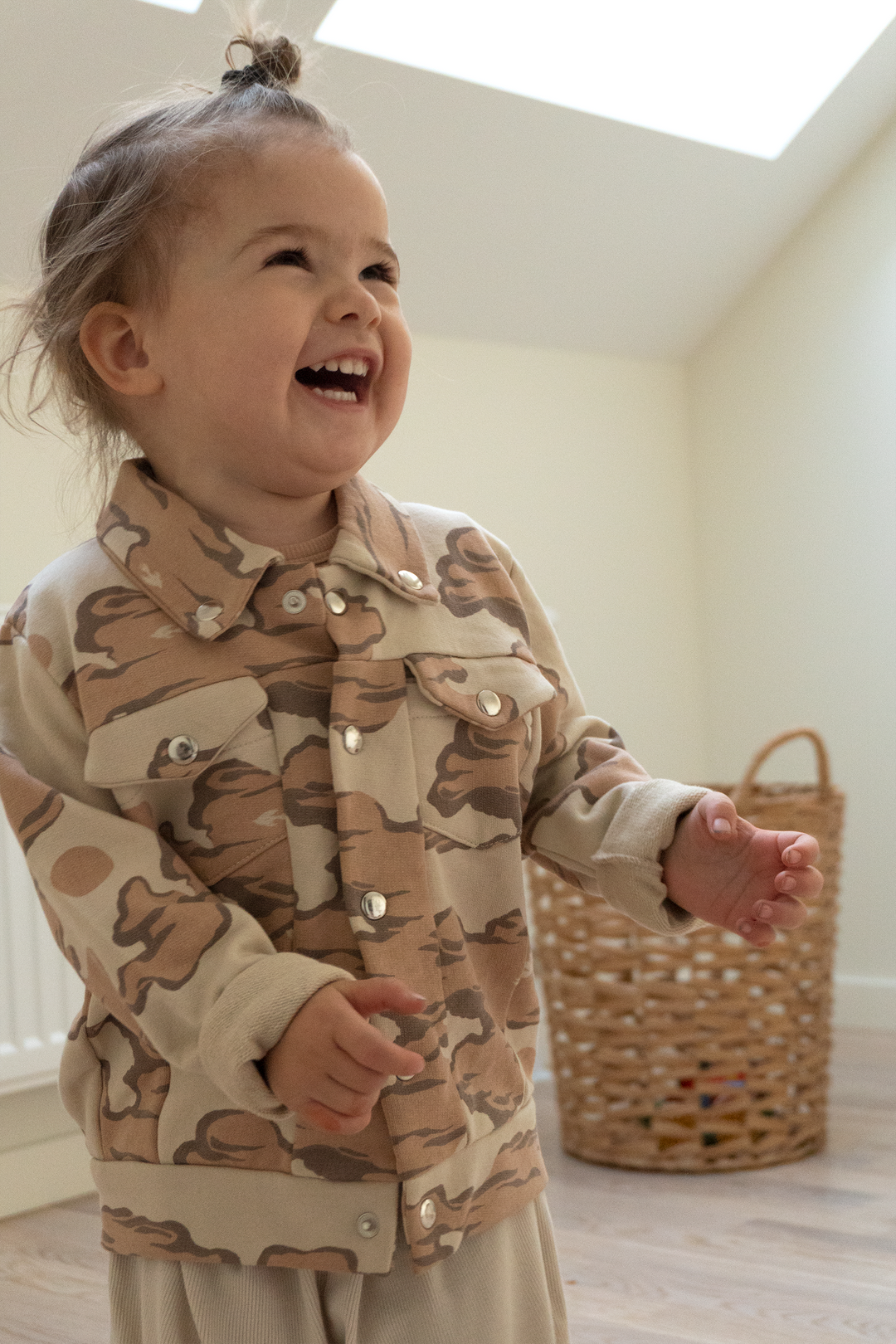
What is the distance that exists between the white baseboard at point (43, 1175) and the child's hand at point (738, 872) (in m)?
1.24

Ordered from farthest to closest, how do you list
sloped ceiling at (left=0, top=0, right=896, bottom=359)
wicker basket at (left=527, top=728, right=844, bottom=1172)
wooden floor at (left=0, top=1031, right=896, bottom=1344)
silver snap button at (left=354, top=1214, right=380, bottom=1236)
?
wicker basket at (left=527, top=728, right=844, bottom=1172) → sloped ceiling at (left=0, top=0, right=896, bottom=359) → wooden floor at (left=0, top=1031, right=896, bottom=1344) → silver snap button at (left=354, top=1214, right=380, bottom=1236)

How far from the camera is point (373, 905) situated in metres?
0.71

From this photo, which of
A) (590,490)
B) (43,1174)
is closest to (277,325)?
(43,1174)

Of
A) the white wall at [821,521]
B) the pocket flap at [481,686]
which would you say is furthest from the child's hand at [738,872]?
the white wall at [821,521]

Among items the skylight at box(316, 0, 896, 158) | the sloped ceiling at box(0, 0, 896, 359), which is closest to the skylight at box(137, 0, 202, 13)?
Result: the sloped ceiling at box(0, 0, 896, 359)

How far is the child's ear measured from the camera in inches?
30.8

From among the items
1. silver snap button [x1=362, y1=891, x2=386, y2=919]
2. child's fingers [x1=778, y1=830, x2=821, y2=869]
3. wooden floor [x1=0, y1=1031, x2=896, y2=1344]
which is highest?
child's fingers [x1=778, y1=830, x2=821, y2=869]

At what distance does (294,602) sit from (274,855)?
0.14m

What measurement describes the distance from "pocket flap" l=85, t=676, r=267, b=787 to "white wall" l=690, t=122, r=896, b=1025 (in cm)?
202

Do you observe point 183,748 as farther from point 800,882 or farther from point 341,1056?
point 800,882

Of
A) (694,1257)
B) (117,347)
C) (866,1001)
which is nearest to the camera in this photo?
(117,347)

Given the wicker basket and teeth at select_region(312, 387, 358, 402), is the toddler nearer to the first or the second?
teeth at select_region(312, 387, 358, 402)

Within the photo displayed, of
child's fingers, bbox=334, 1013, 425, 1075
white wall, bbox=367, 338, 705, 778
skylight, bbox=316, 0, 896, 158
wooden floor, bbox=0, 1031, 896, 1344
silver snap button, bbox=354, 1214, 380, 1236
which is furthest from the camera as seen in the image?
white wall, bbox=367, 338, 705, 778

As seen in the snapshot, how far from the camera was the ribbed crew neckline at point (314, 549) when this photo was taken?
2.58 ft
